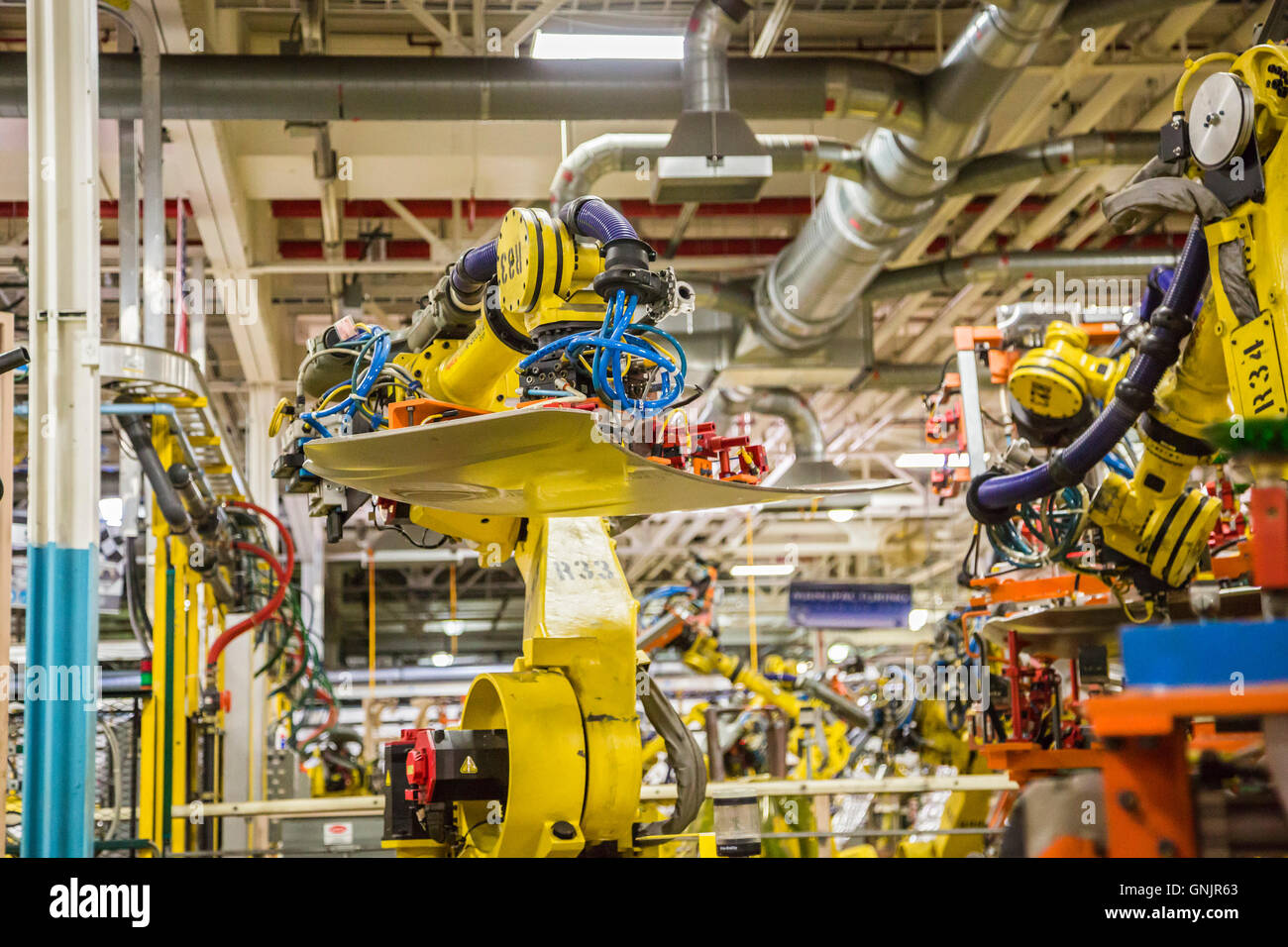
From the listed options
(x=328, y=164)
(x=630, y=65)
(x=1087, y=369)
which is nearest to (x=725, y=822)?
(x=1087, y=369)

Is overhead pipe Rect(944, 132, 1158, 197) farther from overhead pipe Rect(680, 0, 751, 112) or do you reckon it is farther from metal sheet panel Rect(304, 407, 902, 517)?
metal sheet panel Rect(304, 407, 902, 517)

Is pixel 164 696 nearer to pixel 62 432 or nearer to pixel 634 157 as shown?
pixel 62 432

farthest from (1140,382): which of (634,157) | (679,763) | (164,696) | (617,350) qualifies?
(164,696)

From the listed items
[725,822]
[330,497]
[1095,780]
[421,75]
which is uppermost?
[421,75]

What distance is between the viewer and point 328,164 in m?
8.02

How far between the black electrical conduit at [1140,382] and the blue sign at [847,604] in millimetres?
9834

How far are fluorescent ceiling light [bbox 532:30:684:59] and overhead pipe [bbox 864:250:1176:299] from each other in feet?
9.94

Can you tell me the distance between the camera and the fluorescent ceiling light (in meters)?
6.78

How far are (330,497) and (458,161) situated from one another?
200 inches

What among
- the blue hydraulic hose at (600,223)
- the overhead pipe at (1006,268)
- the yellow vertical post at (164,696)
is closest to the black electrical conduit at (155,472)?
the yellow vertical post at (164,696)

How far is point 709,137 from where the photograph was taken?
6051 mm

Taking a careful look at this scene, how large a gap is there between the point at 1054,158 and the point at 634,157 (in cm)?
255
